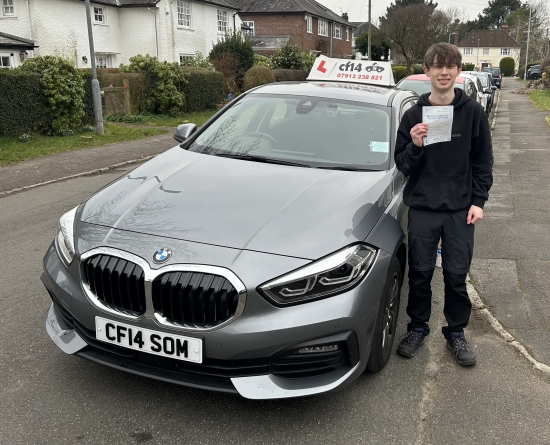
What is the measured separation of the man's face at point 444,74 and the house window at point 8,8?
81.3 feet

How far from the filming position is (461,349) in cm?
353

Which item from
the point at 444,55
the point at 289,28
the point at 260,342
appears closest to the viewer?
the point at 260,342

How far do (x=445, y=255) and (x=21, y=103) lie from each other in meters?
11.6

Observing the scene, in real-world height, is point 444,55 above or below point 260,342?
above

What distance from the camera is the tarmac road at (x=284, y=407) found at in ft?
9.04

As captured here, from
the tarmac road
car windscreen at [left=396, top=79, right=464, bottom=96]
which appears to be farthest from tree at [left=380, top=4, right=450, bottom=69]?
the tarmac road

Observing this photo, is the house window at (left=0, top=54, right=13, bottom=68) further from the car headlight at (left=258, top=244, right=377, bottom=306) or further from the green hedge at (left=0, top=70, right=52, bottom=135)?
the car headlight at (left=258, top=244, right=377, bottom=306)

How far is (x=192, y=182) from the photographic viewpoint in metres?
3.47

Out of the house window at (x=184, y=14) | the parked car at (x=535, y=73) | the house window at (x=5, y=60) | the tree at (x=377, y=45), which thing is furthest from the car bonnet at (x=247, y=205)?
the parked car at (x=535, y=73)

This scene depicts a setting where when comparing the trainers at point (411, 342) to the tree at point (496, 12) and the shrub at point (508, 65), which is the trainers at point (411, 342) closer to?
the shrub at point (508, 65)

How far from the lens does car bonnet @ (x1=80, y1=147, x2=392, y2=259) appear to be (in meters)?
2.79

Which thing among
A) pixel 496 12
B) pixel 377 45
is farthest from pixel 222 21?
pixel 496 12

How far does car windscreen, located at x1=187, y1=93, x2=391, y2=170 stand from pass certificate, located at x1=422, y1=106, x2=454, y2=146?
73cm

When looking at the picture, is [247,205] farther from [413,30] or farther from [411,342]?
[413,30]
